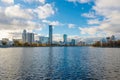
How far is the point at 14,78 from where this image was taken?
54906 mm

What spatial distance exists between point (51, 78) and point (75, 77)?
24.3 ft

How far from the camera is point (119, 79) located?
54.2 meters

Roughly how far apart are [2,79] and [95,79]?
2714 centimetres

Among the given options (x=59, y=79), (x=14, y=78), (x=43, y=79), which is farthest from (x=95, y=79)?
(x=14, y=78)

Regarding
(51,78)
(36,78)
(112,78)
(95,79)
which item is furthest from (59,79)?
(112,78)

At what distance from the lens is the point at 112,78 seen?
5547 cm

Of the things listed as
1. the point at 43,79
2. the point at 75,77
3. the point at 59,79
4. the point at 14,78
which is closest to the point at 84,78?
the point at 75,77

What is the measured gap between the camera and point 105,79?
2141 inches

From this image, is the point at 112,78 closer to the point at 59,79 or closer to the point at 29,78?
the point at 59,79

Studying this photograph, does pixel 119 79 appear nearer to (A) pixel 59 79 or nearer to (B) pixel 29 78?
(A) pixel 59 79

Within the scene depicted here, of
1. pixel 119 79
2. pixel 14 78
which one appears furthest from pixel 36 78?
pixel 119 79

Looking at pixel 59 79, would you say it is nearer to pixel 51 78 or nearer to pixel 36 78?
pixel 51 78

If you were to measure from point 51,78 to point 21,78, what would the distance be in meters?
8.89

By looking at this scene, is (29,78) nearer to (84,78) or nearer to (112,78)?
(84,78)
